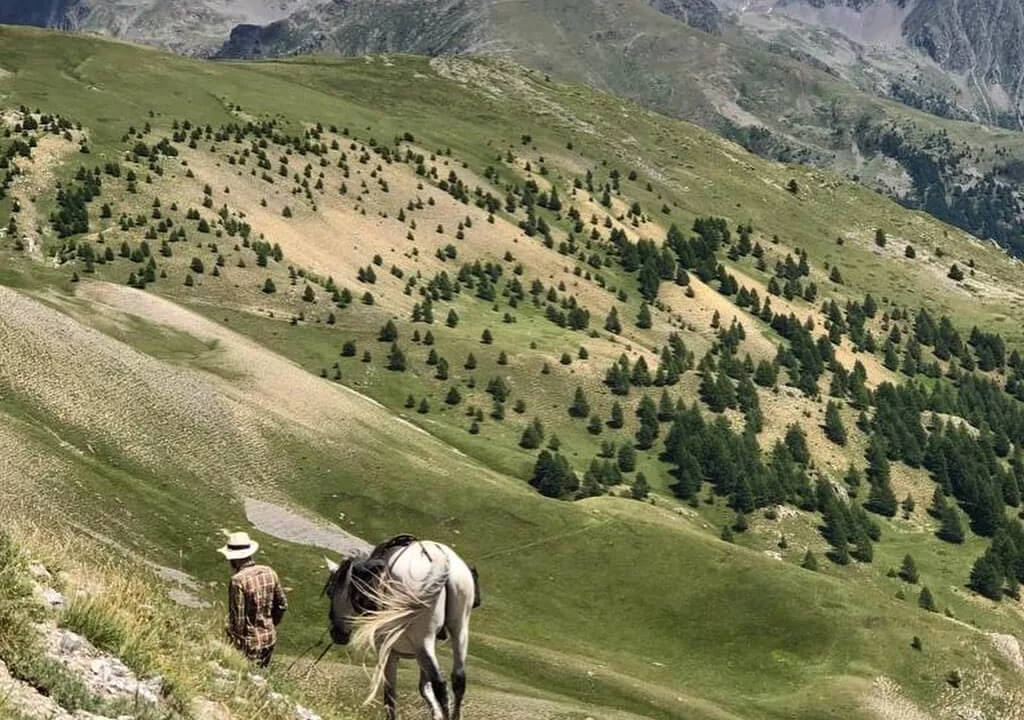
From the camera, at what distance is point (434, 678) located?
57.9 feet

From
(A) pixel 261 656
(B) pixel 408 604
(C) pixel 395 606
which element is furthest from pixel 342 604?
(A) pixel 261 656

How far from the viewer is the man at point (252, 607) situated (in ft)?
63.4

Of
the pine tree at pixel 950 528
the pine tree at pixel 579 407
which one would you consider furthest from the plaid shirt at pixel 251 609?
the pine tree at pixel 950 528

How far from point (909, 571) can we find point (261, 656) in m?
122

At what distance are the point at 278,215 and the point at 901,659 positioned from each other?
125425mm

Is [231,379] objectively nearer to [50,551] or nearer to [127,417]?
[127,417]

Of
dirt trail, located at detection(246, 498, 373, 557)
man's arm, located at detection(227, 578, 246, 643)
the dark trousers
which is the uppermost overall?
man's arm, located at detection(227, 578, 246, 643)

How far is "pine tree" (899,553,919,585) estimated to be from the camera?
126 metres

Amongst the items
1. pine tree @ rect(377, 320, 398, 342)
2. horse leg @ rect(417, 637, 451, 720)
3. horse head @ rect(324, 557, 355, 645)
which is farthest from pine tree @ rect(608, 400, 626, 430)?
horse head @ rect(324, 557, 355, 645)

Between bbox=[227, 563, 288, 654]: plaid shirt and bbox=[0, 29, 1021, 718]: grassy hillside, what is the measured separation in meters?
3.61

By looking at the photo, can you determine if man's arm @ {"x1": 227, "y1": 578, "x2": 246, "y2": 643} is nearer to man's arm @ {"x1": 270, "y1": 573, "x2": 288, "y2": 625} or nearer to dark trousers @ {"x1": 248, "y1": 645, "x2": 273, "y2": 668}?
dark trousers @ {"x1": 248, "y1": 645, "x2": 273, "y2": 668}

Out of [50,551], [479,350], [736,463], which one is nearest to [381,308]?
[479,350]

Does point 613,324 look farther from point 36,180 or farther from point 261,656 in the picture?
point 261,656

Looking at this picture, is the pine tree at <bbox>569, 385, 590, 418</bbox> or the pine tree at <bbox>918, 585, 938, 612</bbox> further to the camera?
the pine tree at <bbox>569, 385, 590, 418</bbox>
